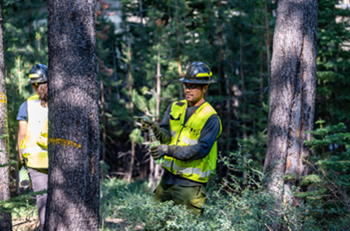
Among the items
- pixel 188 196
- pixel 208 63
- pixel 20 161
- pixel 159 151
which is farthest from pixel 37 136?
pixel 208 63

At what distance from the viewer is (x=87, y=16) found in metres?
3.18

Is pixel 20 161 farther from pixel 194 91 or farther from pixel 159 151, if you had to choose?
pixel 194 91

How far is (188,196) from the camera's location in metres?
4.04

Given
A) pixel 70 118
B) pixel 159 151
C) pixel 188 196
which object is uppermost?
pixel 70 118

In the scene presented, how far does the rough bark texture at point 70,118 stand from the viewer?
308cm

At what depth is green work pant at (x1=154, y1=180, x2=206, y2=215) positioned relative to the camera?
13.2ft

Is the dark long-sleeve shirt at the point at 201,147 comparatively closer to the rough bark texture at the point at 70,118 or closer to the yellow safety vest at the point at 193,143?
the yellow safety vest at the point at 193,143

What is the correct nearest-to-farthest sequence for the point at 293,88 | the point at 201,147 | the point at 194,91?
the point at 201,147
the point at 194,91
the point at 293,88

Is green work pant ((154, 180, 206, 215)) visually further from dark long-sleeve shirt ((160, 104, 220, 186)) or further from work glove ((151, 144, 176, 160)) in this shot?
work glove ((151, 144, 176, 160))

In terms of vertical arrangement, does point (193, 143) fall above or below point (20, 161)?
above

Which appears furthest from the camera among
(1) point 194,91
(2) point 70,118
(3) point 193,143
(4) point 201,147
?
(1) point 194,91

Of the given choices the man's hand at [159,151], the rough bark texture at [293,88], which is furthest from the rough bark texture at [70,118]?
the rough bark texture at [293,88]

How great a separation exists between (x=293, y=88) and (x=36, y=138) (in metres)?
3.57

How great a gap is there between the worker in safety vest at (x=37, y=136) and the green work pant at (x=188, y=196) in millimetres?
1494
